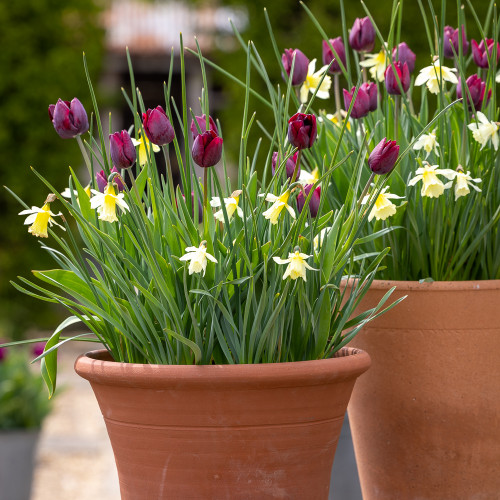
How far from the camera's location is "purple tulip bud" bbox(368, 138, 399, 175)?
0.91 meters

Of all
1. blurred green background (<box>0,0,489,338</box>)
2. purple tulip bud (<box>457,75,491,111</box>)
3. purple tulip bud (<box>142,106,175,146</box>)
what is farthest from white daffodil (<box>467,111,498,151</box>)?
blurred green background (<box>0,0,489,338</box>)

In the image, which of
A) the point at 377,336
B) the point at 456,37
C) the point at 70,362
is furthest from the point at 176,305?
the point at 70,362

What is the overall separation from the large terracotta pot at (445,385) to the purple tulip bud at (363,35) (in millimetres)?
382

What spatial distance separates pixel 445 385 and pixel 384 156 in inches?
14.7

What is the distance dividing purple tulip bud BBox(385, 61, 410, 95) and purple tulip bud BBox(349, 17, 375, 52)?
0.35ft

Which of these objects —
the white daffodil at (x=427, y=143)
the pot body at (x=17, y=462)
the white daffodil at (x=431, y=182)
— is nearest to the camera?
the white daffodil at (x=431, y=182)

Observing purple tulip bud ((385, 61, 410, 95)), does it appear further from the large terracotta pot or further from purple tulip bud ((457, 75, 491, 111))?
the large terracotta pot

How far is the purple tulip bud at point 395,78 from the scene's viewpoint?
112 cm

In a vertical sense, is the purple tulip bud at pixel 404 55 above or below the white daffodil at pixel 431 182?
above

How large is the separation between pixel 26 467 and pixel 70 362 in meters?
3.12

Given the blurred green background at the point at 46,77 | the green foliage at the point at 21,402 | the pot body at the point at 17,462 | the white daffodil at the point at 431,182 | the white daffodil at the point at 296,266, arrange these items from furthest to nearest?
1. the blurred green background at the point at 46,77
2. the green foliage at the point at 21,402
3. the pot body at the point at 17,462
4. the white daffodil at the point at 431,182
5. the white daffodil at the point at 296,266

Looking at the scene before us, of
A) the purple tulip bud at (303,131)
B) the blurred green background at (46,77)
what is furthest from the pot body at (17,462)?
the blurred green background at (46,77)

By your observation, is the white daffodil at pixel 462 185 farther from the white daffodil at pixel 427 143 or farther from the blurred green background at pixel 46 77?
the blurred green background at pixel 46 77

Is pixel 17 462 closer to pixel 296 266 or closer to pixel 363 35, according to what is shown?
pixel 363 35
